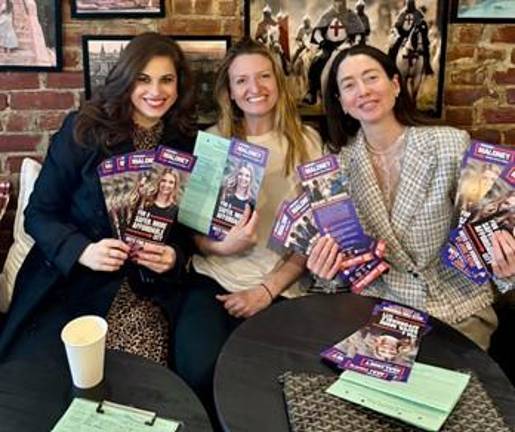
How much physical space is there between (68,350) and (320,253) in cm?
80

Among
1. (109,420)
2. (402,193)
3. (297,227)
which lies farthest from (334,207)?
(109,420)

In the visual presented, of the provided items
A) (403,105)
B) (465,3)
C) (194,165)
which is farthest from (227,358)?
(465,3)

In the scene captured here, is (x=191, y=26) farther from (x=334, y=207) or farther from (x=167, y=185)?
(x=334, y=207)

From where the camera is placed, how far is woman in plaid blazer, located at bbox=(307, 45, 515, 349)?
206 cm

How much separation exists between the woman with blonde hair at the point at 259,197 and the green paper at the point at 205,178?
0.12 metres

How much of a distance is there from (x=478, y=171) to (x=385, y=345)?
0.62m

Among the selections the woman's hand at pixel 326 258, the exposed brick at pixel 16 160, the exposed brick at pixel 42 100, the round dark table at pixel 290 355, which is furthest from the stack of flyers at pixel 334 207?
the exposed brick at pixel 16 160

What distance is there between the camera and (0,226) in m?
2.57

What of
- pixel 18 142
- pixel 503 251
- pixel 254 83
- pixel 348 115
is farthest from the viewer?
pixel 18 142

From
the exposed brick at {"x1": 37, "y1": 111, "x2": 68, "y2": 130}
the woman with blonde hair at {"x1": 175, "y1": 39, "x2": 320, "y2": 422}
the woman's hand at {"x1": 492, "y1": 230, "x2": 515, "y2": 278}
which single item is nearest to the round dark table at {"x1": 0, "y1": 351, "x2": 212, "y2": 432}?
the woman with blonde hair at {"x1": 175, "y1": 39, "x2": 320, "y2": 422}

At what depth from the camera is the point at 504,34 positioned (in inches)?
95.2

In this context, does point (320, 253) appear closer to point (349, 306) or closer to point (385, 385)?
point (349, 306)

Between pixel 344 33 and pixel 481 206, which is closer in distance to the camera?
pixel 481 206

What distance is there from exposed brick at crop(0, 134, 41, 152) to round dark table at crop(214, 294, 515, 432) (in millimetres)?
1245
